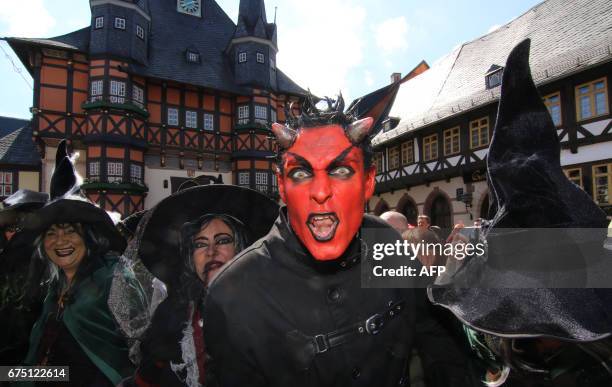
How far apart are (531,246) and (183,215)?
197cm

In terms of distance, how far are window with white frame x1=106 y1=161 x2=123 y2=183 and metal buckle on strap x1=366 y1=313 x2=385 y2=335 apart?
52.7 ft

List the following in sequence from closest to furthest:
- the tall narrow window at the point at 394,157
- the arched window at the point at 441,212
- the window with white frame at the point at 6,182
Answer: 1. the arched window at the point at 441,212
2. the tall narrow window at the point at 394,157
3. the window with white frame at the point at 6,182

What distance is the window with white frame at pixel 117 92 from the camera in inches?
626

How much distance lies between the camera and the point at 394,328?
1661mm

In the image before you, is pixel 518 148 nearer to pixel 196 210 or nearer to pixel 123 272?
pixel 196 210

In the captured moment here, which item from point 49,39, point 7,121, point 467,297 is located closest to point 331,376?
point 467,297

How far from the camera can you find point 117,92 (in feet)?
52.6

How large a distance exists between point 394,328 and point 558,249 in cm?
69

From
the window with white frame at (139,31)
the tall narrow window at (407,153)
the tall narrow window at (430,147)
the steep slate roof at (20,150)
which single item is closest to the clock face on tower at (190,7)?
the window with white frame at (139,31)

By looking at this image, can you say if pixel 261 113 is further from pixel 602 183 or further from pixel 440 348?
pixel 440 348

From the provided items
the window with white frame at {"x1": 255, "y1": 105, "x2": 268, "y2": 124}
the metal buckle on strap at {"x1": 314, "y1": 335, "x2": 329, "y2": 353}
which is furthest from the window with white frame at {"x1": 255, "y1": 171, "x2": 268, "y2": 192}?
the metal buckle on strap at {"x1": 314, "y1": 335, "x2": 329, "y2": 353}

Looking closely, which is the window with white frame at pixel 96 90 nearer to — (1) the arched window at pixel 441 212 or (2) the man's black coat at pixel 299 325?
(1) the arched window at pixel 441 212

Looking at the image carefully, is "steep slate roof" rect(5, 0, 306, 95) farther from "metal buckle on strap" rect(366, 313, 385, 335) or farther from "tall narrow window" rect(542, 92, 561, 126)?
"metal buckle on strap" rect(366, 313, 385, 335)

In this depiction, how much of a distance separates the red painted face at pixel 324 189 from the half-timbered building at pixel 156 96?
49.2 feet
